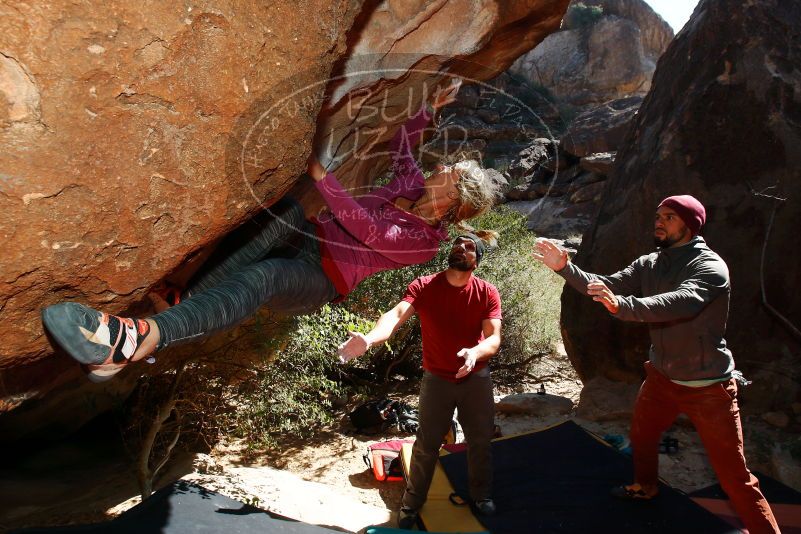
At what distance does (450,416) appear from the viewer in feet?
11.5

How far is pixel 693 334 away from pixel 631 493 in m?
1.49

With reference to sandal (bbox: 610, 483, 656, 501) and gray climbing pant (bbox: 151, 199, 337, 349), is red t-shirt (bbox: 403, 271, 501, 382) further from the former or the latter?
sandal (bbox: 610, 483, 656, 501)

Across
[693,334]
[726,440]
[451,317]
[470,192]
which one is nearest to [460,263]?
[451,317]

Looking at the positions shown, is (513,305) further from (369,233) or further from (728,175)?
(369,233)

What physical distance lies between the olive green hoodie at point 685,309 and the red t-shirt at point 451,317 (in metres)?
0.60

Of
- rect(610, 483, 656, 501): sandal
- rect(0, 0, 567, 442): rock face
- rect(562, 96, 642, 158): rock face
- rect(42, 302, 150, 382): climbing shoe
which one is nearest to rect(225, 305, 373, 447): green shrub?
rect(610, 483, 656, 501): sandal

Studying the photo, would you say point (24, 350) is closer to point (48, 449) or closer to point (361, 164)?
point (361, 164)

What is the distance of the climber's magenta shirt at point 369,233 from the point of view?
9.67 feet

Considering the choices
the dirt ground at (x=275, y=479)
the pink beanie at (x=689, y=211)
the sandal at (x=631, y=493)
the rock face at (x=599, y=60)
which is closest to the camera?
the pink beanie at (x=689, y=211)

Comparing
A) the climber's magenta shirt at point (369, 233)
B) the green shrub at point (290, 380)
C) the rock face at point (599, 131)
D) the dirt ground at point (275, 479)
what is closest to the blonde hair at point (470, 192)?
the climber's magenta shirt at point (369, 233)

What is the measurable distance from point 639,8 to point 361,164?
1218 inches

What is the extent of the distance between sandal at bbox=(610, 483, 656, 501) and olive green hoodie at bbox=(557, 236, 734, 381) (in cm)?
113

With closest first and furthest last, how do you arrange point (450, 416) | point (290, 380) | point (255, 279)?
1. point (255, 279)
2. point (450, 416)
3. point (290, 380)

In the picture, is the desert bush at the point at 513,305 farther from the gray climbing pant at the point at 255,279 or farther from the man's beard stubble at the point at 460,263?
the gray climbing pant at the point at 255,279
